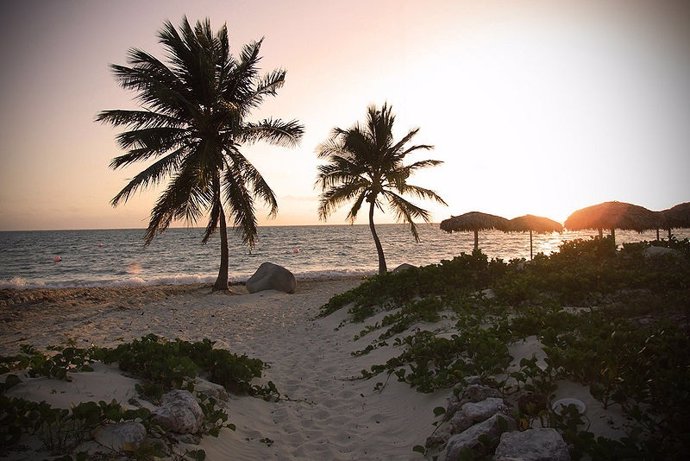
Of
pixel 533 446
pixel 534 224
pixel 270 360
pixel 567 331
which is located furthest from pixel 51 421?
pixel 534 224

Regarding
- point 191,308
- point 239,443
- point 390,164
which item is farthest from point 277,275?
point 239,443

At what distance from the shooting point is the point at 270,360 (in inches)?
282

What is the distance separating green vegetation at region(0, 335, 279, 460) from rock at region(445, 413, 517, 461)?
7.32ft

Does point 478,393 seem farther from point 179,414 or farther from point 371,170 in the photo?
point 371,170

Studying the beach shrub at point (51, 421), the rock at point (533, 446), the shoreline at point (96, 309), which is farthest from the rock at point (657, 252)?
the beach shrub at point (51, 421)

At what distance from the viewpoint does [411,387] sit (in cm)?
488

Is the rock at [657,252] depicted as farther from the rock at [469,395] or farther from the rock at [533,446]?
the rock at [533,446]

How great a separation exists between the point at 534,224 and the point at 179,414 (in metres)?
23.3

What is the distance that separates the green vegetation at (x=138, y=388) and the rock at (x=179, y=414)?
10 cm

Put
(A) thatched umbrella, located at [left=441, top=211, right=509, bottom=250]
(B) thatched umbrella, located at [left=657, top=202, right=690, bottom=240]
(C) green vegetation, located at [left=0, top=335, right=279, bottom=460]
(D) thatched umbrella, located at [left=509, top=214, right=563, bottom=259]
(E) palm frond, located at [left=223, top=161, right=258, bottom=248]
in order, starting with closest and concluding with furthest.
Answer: (C) green vegetation, located at [left=0, top=335, right=279, bottom=460], (E) palm frond, located at [left=223, top=161, right=258, bottom=248], (B) thatched umbrella, located at [left=657, top=202, right=690, bottom=240], (A) thatched umbrella, located at [left=441, top=211, right=509, bottom=250], (D) thatched umbrella, located at [left=509, top=214, right=563, bottom=259]

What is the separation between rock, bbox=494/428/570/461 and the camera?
266 cm

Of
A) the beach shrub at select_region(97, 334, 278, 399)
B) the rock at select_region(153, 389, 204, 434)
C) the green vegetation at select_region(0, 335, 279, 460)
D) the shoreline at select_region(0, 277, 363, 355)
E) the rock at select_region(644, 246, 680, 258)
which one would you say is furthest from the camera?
the shoreline at select_region(0, 277, 363, 355)

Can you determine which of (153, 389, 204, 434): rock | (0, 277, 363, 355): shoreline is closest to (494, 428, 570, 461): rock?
(153, 389, 204, 434): rock

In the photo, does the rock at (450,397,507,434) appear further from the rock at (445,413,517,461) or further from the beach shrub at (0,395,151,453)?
the beach shrub at (0,395,151,453)
